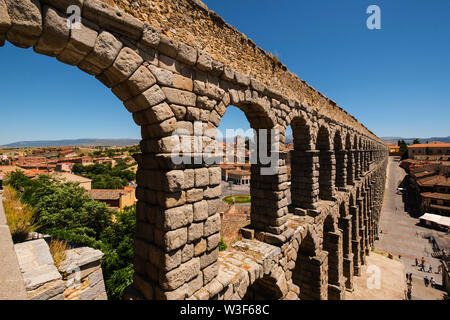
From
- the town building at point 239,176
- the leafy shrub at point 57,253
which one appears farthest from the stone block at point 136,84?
the town building at point 239,176

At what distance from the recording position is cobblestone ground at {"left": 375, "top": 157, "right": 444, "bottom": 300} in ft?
57.1

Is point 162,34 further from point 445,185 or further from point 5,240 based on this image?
point 445,185

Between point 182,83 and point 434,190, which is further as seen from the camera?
point 434,190

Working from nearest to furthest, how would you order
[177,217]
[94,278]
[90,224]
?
[177,217] → [94,278] → [90,224]

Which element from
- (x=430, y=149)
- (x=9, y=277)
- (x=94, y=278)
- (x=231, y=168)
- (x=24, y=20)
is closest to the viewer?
(x=9, y=277)

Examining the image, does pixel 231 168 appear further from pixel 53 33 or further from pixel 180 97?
pixel 53 33

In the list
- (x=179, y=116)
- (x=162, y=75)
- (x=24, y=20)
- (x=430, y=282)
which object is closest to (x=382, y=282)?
(x=430, y=282)

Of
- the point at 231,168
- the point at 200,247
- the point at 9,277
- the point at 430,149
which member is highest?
the point at 430,149

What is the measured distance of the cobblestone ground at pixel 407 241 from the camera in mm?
17413

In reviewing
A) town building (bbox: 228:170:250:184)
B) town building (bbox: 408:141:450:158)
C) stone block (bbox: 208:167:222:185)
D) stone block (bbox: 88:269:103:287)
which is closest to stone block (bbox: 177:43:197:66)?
stone block (bbox: 208:167:222:185)

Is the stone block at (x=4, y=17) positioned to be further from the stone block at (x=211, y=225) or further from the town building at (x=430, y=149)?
the town building at (x=430, y=149)

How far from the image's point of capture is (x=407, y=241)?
82.3 feet

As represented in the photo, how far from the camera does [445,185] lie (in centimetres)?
3112

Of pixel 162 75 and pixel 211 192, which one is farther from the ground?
pixel 162 75
